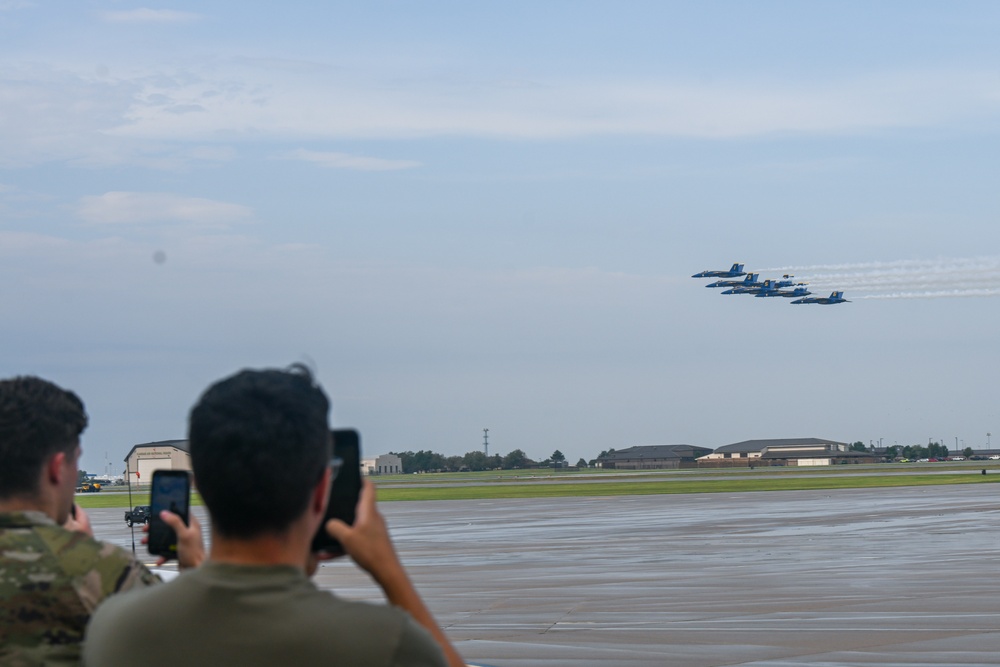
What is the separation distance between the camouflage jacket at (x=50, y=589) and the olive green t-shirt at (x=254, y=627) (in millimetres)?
971

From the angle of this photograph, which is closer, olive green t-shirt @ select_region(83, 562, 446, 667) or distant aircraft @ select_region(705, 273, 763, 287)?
olive green t-shirt @ select_region(83, 562, 446, 667)

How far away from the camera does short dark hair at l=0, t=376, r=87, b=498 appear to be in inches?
161

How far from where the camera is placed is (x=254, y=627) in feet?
9.36

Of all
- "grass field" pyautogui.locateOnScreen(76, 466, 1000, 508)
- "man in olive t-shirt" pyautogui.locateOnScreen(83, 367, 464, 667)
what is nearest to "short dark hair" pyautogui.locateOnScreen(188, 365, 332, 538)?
"man in olive t-shirt" pyautogui.locateOnScreen(83, 367, 464, 667)

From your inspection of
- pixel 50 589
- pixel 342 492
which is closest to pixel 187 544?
pixel 50 589

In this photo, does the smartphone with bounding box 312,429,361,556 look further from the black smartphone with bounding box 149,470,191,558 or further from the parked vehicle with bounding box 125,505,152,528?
the parked vehicle with bounding box 125,505,152,528

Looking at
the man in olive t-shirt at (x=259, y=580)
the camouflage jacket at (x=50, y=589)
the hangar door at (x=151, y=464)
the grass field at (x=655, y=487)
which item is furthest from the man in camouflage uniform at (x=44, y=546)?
the hangar door at (x=151, y=464)

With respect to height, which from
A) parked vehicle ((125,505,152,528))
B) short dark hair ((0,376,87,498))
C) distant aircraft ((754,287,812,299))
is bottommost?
parked vehicle ((125,505,152,528))

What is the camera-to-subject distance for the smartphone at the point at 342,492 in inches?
127

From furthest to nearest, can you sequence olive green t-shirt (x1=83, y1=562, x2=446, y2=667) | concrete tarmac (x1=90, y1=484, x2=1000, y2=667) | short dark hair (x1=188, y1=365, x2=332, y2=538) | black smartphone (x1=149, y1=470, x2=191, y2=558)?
concrete tarmac (x1=90, y1=484, x2=1000, y2=667) → black smartphone (x1=149, y1=470, x2=191, y2=558) → short dark hair (x1=188, y1=365, x2=332, y2=538) → olive green t-shirt (x1=83, y1=562, x2=446, y2=667)

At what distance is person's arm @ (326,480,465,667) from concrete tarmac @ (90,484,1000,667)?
36.1 ft

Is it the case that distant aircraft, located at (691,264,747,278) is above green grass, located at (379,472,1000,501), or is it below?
above

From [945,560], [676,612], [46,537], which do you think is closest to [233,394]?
[46,537]

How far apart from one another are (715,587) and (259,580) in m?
19.6
